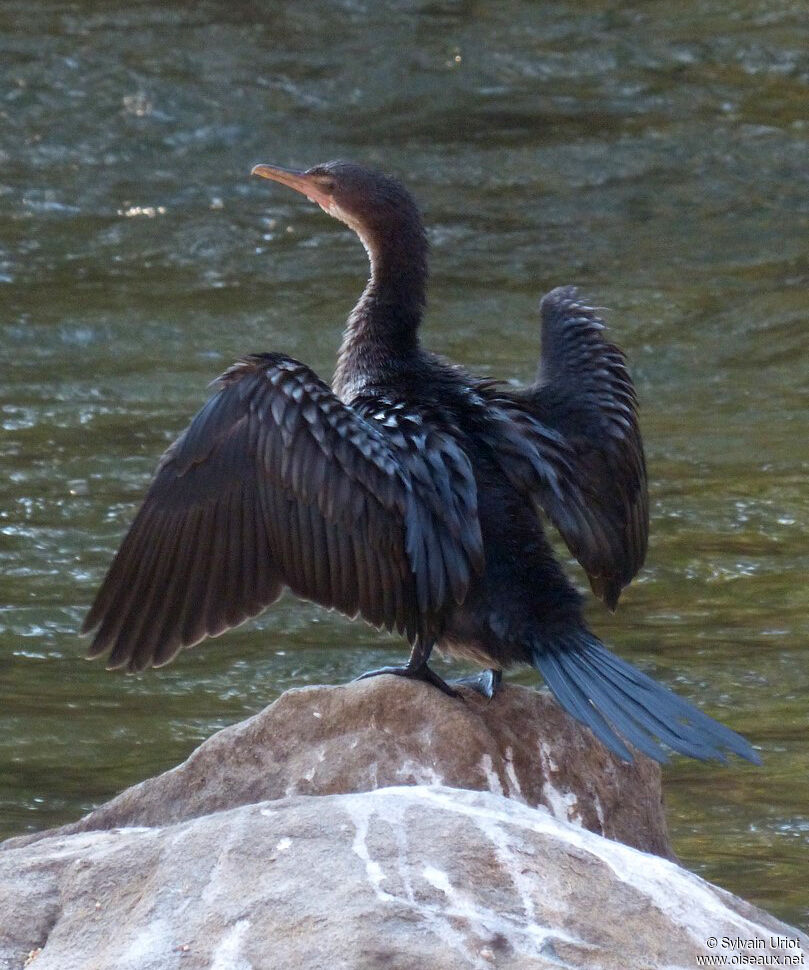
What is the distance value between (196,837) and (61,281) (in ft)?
27.1

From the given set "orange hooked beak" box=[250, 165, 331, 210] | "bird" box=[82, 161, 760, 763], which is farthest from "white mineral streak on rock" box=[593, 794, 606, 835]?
"orange hooked beak" box=[250, 165, 331, 210]

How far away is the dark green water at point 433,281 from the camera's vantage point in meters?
7.00

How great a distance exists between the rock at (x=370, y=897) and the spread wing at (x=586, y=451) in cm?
122

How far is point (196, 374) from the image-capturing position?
33.8 feet

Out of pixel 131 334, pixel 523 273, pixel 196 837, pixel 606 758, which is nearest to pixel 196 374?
pixel 131 334

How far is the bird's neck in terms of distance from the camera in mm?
5199

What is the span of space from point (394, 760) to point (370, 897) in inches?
38.9

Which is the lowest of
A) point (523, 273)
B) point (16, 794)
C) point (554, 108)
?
point (16, 794)

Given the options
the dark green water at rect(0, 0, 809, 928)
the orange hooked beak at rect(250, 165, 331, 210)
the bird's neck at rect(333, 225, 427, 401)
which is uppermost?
the orange hooked beak at rect(250, 165, 331, 210)

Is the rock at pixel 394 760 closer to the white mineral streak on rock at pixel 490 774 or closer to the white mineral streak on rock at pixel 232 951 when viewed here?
the white mineral streak on rock at pixel 490 774

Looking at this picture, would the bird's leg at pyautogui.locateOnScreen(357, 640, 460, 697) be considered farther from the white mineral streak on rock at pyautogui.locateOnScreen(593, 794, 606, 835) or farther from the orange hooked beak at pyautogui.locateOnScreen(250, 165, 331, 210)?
the orange hooked beak at pyautogui.locateOnScreen(250, 165, 331, 210)

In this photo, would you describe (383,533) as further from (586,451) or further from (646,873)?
(646,873)

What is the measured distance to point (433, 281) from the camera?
448 inches

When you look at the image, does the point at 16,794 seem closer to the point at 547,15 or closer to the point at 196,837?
the point at 196,837
